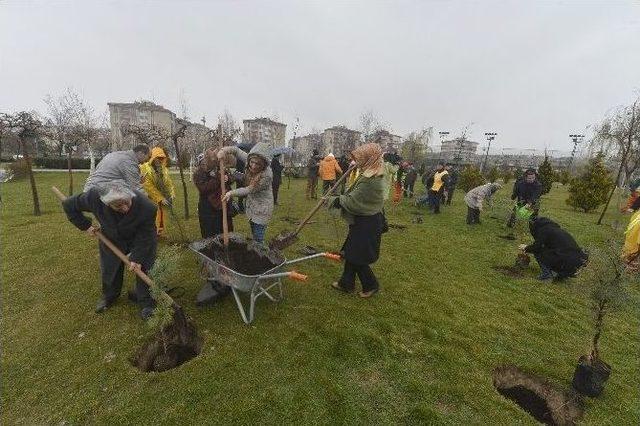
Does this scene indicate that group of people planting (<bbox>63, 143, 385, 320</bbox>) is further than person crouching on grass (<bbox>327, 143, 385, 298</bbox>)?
No

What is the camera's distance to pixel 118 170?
412cm

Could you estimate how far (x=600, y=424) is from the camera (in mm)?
2480

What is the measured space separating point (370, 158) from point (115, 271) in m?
3.10

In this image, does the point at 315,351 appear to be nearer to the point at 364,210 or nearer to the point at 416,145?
the point at 364,210

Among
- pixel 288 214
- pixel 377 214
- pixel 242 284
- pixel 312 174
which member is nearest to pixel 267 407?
pixel 242 284

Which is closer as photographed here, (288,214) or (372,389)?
(372,389)

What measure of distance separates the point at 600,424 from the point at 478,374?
87 cm

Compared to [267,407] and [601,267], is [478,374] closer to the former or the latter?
[601,267]

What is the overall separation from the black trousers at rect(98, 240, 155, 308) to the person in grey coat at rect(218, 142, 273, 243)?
1.15 metres

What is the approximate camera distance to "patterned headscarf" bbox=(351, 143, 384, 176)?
3.64 meters

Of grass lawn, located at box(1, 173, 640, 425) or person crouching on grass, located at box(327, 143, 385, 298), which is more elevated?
person crouching on grass, located at box(327, 143, 385, 298)

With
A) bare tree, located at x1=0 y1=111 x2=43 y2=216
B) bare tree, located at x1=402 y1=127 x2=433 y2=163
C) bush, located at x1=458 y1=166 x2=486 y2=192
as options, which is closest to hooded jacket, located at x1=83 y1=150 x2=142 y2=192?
bare tree, located at x1=0 y1=111 x2=43 y2=216

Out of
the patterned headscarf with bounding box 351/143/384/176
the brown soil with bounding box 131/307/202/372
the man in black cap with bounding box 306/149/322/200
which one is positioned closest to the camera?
the brown soil with bounding box 131/307/202/372

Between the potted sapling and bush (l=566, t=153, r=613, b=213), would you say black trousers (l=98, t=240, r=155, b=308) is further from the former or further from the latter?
bush (l=566, t=153, r=613, b=213)
